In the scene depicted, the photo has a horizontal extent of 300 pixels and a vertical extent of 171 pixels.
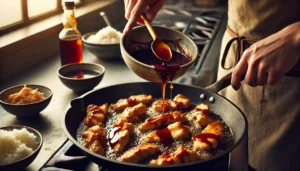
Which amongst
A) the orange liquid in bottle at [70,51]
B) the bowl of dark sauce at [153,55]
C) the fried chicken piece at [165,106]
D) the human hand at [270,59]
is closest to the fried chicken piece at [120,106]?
the fried chicken piece at [165,106]

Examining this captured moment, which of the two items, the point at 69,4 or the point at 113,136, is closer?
the point at 113,136

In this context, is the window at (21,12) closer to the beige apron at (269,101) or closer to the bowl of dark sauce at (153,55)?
the bowl of dark sauce at (153,55)

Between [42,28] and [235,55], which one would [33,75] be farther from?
[235,55]

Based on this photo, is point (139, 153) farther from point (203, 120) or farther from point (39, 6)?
point (39, 6)

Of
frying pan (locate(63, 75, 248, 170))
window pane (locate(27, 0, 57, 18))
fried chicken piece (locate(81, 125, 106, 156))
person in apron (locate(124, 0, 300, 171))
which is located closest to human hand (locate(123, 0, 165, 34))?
person in apron (locate(124, 0, 300, 171))

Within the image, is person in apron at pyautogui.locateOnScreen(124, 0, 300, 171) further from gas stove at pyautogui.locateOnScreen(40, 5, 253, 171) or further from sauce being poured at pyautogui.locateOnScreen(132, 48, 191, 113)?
gas stove at pyautogui.locateOnScreen(40, 5, 253, 171)

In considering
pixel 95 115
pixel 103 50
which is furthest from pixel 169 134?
pixel 103 50
